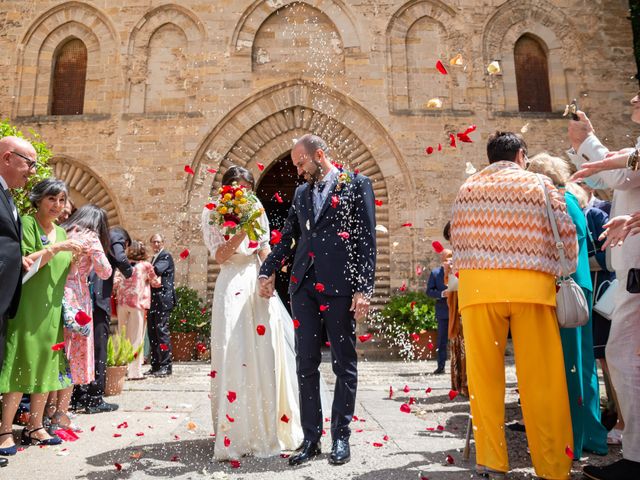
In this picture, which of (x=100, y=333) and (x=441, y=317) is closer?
(x=100, y=333)

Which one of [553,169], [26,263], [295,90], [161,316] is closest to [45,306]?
[26,263]

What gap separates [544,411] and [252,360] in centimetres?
184

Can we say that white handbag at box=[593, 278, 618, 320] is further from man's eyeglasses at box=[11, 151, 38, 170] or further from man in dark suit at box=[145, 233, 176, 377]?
man in dark suit at box=[145, 233, 176, 377]

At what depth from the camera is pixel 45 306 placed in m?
3.80

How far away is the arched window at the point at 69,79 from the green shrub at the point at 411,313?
8298 millimetres

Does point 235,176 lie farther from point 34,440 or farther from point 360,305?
point 34,440

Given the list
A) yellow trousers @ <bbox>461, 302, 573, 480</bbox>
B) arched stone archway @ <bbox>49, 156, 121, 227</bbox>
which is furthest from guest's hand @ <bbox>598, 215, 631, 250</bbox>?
arched stone archway @ <bbox>49, 156, 121, 227</bbox>

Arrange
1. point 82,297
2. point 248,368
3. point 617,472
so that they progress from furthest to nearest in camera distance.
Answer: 1. point 82,297
2. point 248,368
3. point 617,472

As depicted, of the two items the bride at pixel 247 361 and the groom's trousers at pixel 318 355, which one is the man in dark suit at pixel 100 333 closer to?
the bride at pixel 247 361

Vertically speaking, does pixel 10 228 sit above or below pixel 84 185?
below

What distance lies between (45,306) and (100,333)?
1.53 metres

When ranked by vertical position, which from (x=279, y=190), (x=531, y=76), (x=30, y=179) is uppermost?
(x=531, y=76)

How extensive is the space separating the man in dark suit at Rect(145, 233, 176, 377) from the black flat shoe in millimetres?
6267

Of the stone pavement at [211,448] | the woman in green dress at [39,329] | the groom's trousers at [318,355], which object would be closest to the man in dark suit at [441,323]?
the stone pavement at [211,448]
